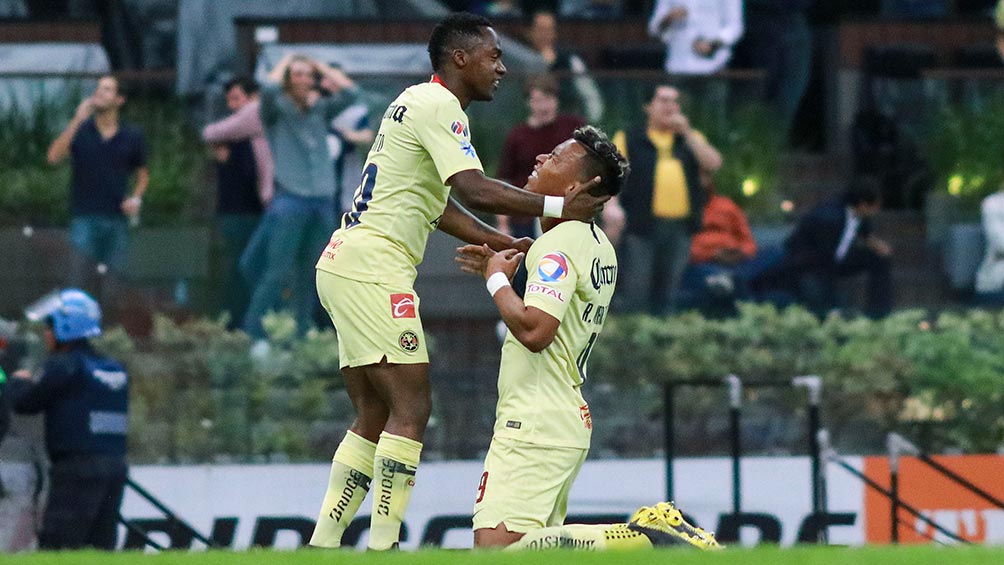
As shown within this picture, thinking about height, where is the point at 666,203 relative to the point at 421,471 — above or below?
above

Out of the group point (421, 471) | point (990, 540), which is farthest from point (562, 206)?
point (990, 540)

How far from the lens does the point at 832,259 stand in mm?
13516

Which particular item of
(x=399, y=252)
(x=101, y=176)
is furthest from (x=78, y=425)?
(x=399, y=252)

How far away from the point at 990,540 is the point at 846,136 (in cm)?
347

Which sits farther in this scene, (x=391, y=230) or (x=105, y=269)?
(x=105, y=269)

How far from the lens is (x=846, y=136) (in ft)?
49.4

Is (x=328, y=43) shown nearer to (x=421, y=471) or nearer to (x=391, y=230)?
(x=421, y=471)

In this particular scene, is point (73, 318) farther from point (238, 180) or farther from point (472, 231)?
point (472, 231)

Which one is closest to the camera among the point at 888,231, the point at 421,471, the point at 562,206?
the point at 562,206

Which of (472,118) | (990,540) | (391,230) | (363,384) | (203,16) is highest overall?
(203,16)

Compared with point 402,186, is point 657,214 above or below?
above

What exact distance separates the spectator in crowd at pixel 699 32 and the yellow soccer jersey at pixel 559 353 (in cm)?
727

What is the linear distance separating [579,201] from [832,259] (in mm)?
5764

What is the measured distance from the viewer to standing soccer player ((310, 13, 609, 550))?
811 centimetres
